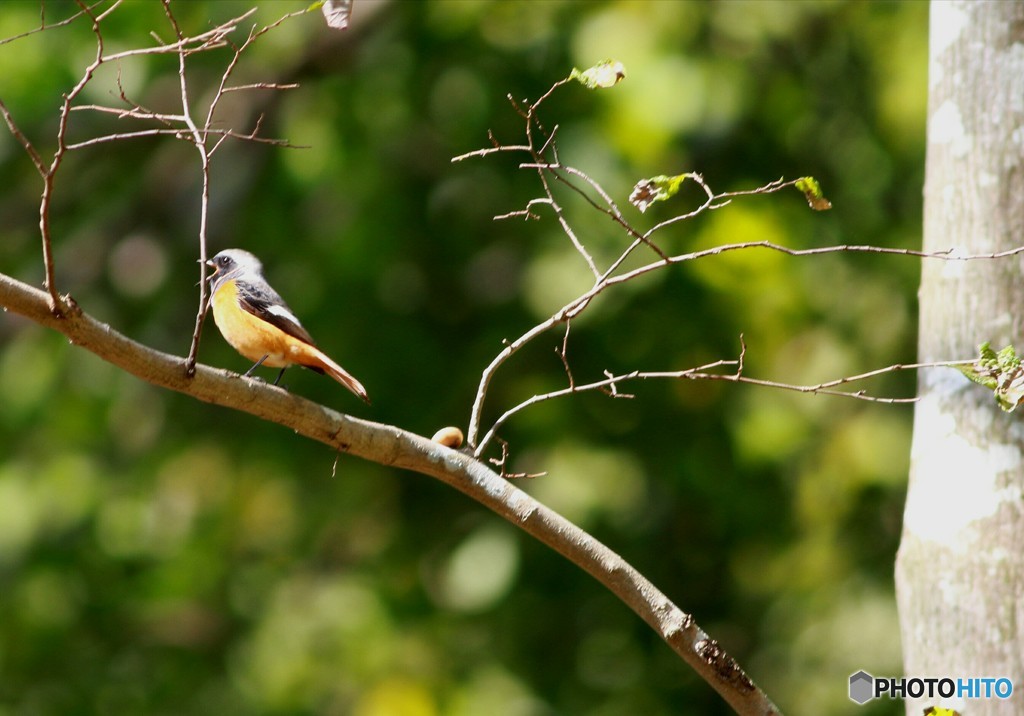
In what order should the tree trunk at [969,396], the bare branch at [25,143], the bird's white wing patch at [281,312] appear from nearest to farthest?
the bare branch at [25,143] < the tree trunk at [969,396] < the bird's white wing patch at [281,312]

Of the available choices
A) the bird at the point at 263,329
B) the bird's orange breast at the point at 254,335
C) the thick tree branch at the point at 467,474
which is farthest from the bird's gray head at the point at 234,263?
the thick tree branch at the point at 467,474

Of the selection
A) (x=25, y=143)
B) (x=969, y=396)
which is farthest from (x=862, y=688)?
(x=25, y=143)

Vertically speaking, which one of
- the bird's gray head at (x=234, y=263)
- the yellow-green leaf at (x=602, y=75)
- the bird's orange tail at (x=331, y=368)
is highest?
the bird's gray head at (x=234, y=263)

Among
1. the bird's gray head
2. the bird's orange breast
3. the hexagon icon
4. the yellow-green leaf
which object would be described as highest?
the bird's gray head

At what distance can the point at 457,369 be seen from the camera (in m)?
7.11

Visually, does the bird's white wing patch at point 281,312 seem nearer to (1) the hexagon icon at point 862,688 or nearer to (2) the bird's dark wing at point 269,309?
(2) the bird's dark wing at point 269,309

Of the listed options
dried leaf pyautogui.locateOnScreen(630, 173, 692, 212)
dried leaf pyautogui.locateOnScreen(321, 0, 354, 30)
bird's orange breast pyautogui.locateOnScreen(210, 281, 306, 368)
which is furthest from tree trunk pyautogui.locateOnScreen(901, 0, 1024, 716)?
bird's orange breast pyautogui.locateOnScreen(210, 281, 306, 368)

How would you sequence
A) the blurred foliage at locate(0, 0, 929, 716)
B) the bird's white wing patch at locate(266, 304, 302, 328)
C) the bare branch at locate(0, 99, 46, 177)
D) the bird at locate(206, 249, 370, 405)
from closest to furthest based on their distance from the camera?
the bare branch at locate(0, 99, 46, 177) → the bird at locate(206, 249, 370, 405) → the bird's white wing patch at locate(266, 304, 302, 328) → the blurred foliage at locate(0, 0, 929, 716)

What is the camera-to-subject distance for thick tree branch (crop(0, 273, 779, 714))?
2574 millimetres

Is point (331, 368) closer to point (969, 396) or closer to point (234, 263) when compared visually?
point (234, 263)

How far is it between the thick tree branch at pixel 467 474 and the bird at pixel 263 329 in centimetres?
121

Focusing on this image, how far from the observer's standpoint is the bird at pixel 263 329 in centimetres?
415

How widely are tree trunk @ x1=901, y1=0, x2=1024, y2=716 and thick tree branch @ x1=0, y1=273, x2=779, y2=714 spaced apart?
0.72 meters

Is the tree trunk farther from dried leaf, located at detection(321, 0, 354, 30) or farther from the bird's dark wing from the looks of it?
the bird's dark wing
